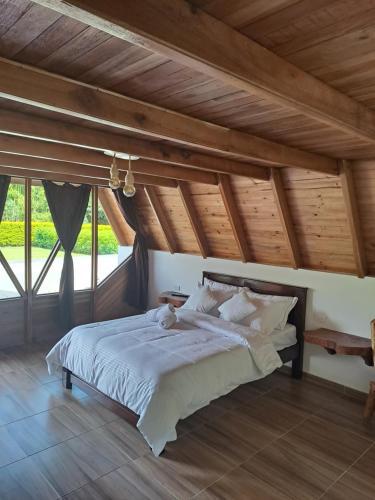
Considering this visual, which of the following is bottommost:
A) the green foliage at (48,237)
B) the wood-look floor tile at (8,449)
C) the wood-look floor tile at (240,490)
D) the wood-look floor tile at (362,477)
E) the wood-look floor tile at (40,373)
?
the wood-look floor tile at (362,477)

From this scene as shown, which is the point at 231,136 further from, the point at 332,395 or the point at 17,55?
the point at 332,395

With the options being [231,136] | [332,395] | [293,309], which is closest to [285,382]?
[332,395]

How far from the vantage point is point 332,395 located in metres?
3.90

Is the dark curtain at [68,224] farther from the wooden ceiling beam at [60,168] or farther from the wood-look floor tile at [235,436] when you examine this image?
the wood-look floor tile at [235,436]

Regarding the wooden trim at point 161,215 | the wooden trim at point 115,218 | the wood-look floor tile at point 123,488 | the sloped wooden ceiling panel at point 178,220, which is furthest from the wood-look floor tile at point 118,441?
the wooden trim at point 115,218

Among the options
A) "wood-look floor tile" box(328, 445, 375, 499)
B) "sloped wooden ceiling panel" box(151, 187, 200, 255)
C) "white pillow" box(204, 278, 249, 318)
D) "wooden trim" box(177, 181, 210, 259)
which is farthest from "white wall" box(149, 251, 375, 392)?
"wood-look floor tile" box(328, 445, 375, 499)

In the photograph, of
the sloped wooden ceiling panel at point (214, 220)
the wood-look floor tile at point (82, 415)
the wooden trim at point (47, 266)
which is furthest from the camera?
the wooden trim at point (47, 266)

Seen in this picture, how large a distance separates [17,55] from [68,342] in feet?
9.43

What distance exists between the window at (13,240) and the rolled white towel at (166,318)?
2.23 m

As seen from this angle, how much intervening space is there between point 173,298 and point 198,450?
2763mm

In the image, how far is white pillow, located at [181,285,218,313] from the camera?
4.64m

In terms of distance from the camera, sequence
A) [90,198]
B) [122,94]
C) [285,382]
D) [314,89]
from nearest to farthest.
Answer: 1. [314,89]
2. [122,94]
3. [285,382]
4. [90,198]

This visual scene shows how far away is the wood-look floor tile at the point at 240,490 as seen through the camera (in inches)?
94.7

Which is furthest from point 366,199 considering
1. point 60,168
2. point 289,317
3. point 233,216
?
point 60,168
